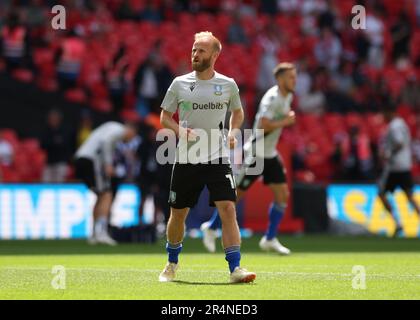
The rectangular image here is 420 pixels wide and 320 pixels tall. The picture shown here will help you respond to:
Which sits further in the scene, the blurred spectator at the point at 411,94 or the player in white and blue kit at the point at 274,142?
the blurred spectator at the point at 411,94

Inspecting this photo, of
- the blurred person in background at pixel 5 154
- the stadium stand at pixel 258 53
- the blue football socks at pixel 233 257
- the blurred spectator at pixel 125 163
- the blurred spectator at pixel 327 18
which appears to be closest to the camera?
the blue football socks at pixel 233 257

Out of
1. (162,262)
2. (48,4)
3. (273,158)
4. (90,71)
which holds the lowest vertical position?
(162,262)

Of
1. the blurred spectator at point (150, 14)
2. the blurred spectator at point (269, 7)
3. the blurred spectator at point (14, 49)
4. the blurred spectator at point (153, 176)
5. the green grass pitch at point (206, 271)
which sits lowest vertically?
the green grass pitch at point (206, 271)

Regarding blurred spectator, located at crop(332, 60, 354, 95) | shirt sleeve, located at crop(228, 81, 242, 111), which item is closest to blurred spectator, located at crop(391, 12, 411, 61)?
blurred spectator, located at crop(332, 60, 354, 95)

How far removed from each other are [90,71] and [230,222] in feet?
45.9

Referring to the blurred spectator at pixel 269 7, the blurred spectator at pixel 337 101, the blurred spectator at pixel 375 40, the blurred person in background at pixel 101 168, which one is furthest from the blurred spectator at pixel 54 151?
the blurred spectator at pixel 375 40

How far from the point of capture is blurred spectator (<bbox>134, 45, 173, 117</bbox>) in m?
23.8

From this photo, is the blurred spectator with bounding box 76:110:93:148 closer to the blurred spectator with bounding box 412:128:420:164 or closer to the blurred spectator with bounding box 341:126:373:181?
the blurred spectator with bounding box 341:126:373:181

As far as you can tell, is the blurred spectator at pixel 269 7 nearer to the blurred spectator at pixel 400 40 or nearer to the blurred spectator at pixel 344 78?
the blurred spectator at pixel 344 78

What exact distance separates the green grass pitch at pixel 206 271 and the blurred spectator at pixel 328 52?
10955 mm

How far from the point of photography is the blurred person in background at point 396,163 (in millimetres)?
20219

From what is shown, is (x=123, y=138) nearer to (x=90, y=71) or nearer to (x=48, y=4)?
(x=90, y=71)
